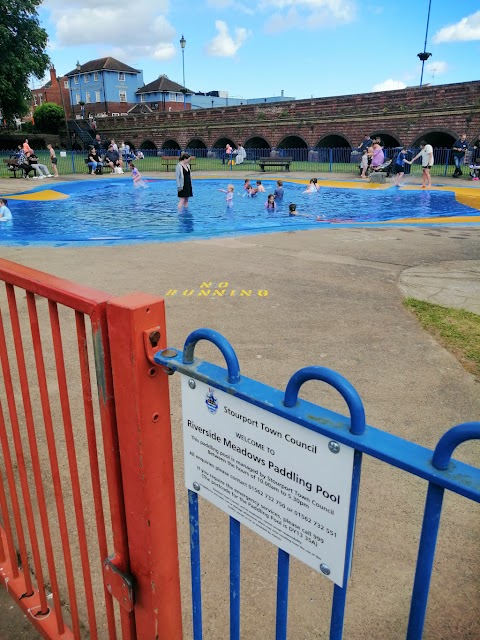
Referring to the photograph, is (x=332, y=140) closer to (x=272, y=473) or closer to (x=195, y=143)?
(x=195, y=143)

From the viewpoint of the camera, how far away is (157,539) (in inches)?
60.6

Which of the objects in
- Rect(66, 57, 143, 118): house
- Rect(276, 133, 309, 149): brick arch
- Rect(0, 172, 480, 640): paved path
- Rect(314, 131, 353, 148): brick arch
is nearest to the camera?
Rect(0, 172, 480, 640): paved path

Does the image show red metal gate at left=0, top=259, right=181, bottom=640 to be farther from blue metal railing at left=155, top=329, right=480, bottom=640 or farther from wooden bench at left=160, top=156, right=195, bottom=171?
wooden bench at left=160, top=156, right=195, bottom=171

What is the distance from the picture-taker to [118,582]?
5.37 feet

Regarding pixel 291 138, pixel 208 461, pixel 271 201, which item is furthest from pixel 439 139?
pixel 208 461

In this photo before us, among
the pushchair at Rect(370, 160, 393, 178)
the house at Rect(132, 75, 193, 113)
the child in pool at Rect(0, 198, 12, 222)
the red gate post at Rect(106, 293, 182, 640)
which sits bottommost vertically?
the child in pool at Rect(0, 198, 12, 222)

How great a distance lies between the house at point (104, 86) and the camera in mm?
74375

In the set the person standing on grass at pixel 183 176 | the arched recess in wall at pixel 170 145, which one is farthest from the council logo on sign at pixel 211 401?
the arched recess in wall at pixel 170 145

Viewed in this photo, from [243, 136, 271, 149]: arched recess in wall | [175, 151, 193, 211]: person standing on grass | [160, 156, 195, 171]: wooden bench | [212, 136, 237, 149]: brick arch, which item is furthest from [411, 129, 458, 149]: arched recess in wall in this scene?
[175, 151, 193, 211]: person standing on grass

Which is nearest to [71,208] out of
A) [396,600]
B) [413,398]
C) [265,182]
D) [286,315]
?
[265,182]

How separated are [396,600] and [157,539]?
1337mm

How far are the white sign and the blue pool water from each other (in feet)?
31.4

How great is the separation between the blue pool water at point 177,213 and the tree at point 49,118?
43.0 meters

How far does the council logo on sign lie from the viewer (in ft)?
4.27
